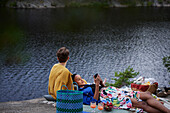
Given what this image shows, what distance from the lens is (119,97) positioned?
19.5ft

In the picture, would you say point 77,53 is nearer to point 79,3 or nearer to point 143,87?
point 143,87

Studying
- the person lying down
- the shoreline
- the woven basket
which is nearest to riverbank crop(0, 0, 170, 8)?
the shoreline

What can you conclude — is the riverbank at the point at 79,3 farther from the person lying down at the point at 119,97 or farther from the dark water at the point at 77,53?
the person lying down at the point at 119,97

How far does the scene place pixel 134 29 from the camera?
35969 mm

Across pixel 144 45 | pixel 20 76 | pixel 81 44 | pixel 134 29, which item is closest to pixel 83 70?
pixel 20 76

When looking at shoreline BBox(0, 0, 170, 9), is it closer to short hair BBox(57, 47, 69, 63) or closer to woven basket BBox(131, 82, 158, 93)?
woven basket BBox(131, 82, 158, 93)

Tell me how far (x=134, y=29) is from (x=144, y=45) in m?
10.1

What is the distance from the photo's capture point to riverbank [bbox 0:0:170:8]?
Answer: 2810 inches

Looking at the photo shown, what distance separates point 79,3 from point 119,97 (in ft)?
238

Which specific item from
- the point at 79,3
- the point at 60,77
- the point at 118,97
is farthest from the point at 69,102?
the point at 79,3

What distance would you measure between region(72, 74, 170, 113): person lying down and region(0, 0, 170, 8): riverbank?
67.3 m

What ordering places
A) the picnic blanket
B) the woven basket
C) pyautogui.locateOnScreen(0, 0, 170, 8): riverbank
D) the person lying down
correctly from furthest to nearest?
→ pyautogui.locateOnScreen(0, 0, 170, 8): riverbank < the woven basket < the picnic blanket < the person lying down

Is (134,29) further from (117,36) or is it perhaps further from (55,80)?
(55,80)

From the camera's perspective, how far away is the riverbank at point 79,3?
234ft
